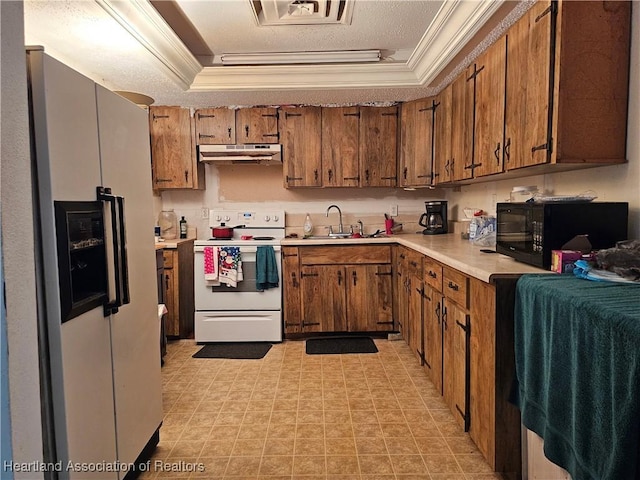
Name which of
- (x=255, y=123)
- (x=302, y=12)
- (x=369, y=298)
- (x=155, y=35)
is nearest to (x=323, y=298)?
(x=369, y=298)

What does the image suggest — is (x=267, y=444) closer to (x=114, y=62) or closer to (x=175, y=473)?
(x=175, y=473)

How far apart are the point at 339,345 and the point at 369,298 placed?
1.72 feet

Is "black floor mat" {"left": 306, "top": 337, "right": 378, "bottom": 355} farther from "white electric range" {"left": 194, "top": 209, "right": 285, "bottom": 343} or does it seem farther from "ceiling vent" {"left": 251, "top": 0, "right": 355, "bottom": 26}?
"ceiling vent" {"left": 251, "top": 0, "right": 355, "bottom": 26}

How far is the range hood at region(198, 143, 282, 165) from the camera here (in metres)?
3.76

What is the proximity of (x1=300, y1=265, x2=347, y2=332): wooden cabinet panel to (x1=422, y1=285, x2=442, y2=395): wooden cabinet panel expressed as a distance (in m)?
1.08

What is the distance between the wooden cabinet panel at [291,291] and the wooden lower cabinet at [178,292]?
3.17 feet

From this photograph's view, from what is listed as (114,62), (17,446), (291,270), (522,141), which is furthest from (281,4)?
(17,446)

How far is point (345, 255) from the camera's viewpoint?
3.69 metres

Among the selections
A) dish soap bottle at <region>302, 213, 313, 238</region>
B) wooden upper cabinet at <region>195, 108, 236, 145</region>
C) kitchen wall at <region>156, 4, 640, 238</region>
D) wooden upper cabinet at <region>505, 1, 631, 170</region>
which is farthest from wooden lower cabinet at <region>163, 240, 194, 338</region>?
wooden upper cabinet at <region>505, 1, 631, 170</region>

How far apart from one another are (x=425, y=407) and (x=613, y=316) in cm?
162

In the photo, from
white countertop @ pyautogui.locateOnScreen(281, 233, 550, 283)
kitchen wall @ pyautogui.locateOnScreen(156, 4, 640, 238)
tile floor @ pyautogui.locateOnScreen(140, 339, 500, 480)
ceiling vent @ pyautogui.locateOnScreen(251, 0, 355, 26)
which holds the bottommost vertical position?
tile floor @ pyautogui.locateOnScreen(140, 339, 500, 480)

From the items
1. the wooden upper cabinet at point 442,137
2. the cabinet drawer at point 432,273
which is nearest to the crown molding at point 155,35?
the wooden upper cabinet at point 442,137

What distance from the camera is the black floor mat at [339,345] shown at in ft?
11.3

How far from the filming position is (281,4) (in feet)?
8.15
